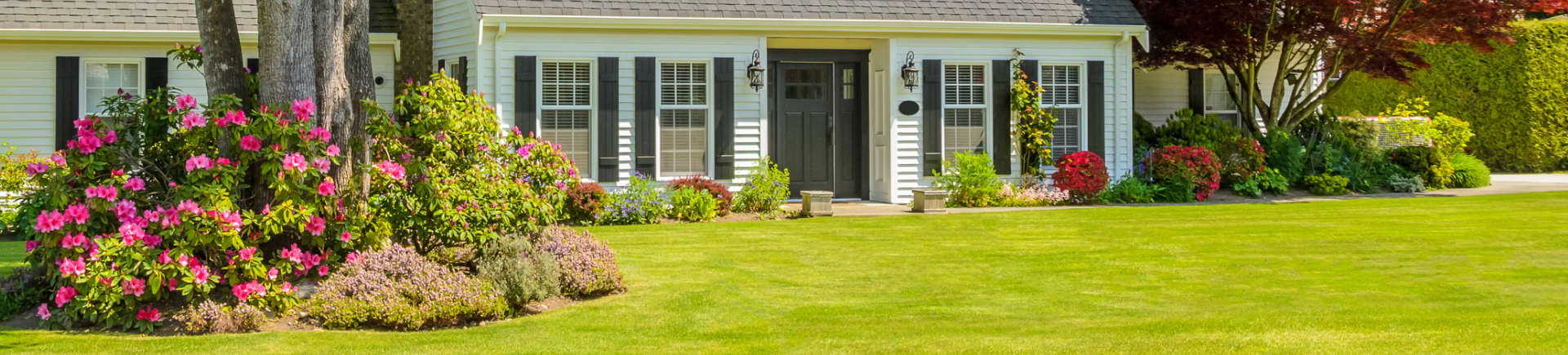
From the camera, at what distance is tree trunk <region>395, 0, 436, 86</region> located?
15625mm

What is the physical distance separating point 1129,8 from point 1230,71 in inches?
166

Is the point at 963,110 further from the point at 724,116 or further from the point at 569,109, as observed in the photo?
the point at 569,109

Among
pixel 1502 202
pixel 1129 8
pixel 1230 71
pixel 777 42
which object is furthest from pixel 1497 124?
pixel 777 42

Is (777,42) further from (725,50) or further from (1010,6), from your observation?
(1010,6)

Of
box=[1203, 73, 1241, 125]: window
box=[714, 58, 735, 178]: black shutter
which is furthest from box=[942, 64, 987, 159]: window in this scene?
box=[1203, 73, 1241, 125]: window

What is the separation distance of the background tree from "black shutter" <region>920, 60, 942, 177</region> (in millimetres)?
3893

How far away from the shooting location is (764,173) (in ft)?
47.1

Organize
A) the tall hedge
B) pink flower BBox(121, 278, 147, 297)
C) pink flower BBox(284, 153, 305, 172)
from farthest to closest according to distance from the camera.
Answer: the tall hedge → pink flower BBox(284, 153, 305, 172) → pink flower BBox(121, 278, 147, 297)

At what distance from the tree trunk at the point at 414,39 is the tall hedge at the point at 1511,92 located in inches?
558

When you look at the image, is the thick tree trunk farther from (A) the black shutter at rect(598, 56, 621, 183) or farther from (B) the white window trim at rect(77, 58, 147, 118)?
(B) the white window trim at rect(77, 58, 147, 118)

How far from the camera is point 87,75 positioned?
14.7 meters

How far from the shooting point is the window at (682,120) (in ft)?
47.5

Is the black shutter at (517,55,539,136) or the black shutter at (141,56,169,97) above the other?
the black shutter at (141,56,169,97)

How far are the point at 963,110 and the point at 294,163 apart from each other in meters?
9.93
